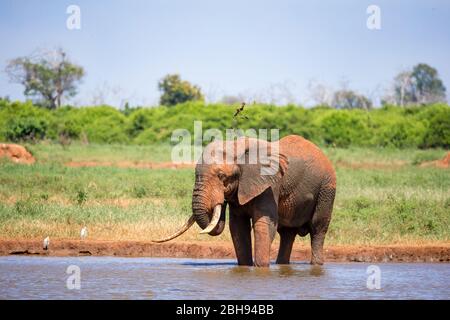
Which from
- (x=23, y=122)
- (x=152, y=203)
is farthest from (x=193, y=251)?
(x=23, y=122)

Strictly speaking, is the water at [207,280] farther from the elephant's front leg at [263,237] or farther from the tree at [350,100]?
the tree at [350,100]

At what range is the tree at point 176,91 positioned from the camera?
66938mm

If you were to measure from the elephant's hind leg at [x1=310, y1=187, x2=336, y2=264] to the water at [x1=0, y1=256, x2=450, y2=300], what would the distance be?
0.23 meters

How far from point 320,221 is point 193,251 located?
235 centimetres

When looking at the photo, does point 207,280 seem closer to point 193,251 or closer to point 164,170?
point 193,251

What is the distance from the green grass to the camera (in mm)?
16922

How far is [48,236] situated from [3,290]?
4439 mm

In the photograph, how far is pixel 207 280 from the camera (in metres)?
12.6

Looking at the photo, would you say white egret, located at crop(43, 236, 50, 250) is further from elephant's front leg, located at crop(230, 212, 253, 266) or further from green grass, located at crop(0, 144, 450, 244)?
elephant's front leg, located at crop(230, 212, 253, 266)

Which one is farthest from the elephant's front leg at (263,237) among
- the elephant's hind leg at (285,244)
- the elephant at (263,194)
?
the elephant's hind leg at (285,244)

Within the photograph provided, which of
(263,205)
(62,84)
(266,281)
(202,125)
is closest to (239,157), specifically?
(263,205)

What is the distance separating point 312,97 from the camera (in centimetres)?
7938

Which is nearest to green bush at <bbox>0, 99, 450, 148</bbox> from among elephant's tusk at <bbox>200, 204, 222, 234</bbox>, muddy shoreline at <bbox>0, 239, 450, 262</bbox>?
muddy shoreline at <bbox>0, 239, 450, 262</bbox>
